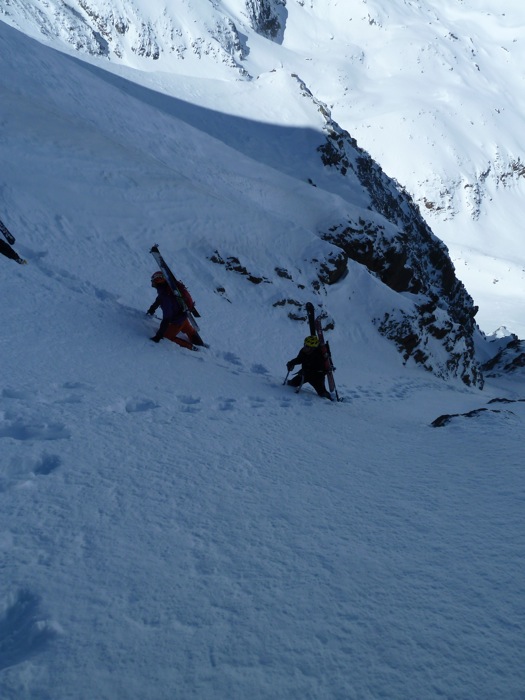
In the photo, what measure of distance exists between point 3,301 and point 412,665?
7.78m

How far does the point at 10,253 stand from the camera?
9484 millimetres

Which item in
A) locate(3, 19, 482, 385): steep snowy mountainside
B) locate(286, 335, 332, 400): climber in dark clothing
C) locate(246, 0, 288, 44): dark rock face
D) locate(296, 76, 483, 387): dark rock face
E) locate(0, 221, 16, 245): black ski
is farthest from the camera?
locate(246, 0, 288, 44): dark rock face

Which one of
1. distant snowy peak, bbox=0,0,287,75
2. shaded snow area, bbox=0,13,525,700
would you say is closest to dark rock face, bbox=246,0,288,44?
distant snowy peak, bbox=0,0,287,75

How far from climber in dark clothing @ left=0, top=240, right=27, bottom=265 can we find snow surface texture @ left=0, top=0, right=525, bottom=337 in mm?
35679

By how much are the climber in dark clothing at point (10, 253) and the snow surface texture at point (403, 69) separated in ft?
117

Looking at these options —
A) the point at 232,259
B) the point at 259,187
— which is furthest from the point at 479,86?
the point at 232,259

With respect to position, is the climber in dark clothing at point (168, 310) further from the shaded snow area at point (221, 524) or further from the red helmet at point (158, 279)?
the shaded snow area at point (221, 524)

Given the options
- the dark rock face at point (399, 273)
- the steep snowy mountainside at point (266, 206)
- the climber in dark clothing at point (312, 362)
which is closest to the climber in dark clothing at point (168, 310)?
the climber in dark clothing at point (312, 362)

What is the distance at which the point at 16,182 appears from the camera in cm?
1265

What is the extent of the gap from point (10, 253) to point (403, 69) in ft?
419

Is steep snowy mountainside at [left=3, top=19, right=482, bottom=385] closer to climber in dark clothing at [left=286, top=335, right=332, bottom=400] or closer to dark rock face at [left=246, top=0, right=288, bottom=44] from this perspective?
climber in dark clothing at [left=286, top=335, right=332, bottom=400]

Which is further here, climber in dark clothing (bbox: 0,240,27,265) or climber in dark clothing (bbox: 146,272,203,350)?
climber in dark clothing (bbox: 0,240,27,265)

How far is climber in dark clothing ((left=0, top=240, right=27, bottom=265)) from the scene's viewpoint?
9375 mm

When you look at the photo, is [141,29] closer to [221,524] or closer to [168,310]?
A: [168,310]
